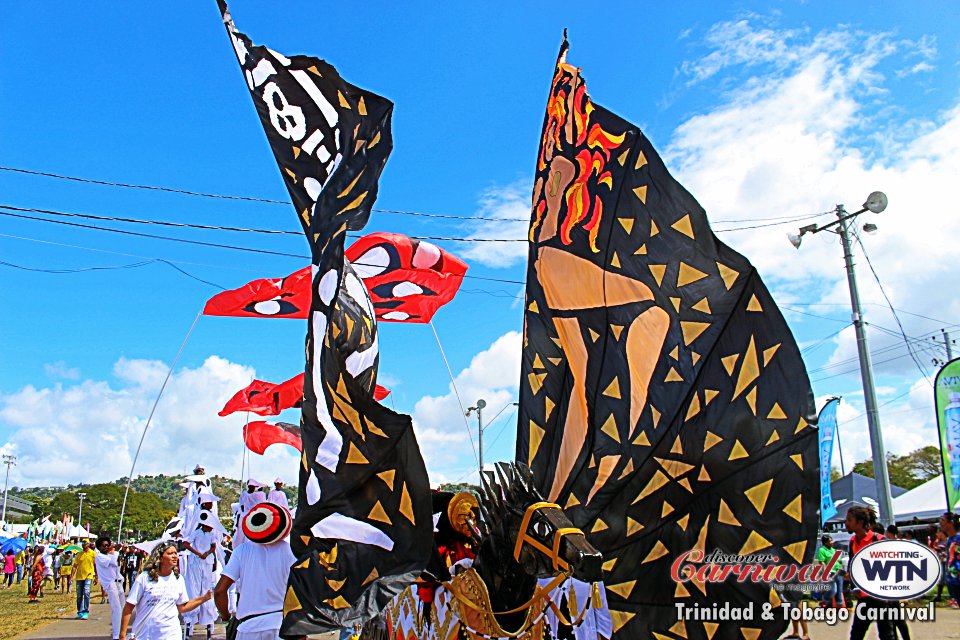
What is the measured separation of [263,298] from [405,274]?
7.67 feet

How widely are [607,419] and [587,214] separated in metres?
1.26

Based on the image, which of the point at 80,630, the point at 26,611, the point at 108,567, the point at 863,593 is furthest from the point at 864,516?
the point at 26,611

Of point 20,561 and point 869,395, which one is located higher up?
point 869,395

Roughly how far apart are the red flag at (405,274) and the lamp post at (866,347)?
762 cm

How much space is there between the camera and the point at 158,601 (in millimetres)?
6191

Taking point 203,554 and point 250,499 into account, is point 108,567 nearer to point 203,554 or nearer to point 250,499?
point 203,554

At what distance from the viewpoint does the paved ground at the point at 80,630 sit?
37.6ft

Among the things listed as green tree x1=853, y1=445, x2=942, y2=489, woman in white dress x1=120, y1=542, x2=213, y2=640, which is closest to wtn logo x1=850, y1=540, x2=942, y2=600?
woman in white dress x1=120, y1=542, x2=213, y2=640

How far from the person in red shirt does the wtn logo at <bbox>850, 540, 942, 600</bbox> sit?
0.08 m

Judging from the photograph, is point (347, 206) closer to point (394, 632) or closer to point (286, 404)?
point (394, 632)

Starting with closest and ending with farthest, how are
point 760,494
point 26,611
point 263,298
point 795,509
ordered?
point 795,509, point 760,494, point 263,298, point 26,611

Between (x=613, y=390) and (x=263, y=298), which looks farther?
(x=263, y=298)

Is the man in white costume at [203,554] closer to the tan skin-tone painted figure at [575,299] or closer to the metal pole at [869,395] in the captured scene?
the tan skin-tone painted figure at [575,299]

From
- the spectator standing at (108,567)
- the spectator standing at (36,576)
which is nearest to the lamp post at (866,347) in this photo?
the spectator standing at (108,567)
